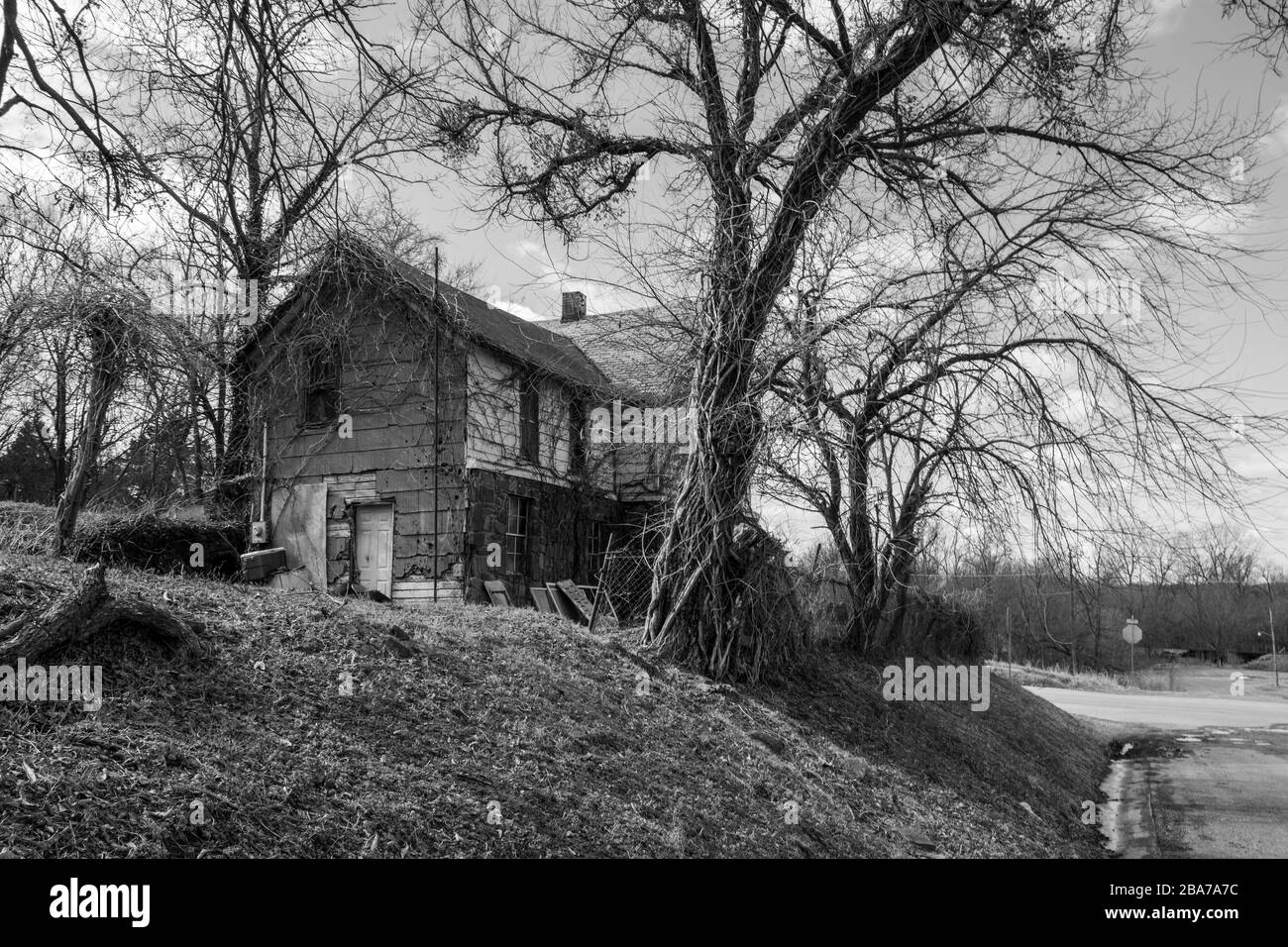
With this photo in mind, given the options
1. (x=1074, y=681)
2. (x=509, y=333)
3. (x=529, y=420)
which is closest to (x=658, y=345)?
(x=529, y=420)

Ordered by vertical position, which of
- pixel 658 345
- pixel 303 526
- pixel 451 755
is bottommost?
pixel 451 755

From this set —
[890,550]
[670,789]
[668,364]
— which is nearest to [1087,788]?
[890,550]

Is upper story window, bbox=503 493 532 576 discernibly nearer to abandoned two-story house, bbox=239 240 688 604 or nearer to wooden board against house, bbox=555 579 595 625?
abandoned two-story house, bbox=239 240 688 604

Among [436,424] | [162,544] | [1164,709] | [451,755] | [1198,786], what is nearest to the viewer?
[451,755]

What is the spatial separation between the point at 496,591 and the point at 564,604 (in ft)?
6.88

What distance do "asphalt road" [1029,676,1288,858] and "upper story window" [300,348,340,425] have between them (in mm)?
14808

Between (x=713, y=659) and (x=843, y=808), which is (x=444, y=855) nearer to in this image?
(x=843, y=808)

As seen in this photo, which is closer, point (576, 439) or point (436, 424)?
point (436, 424)

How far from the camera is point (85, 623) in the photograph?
5.56 meters

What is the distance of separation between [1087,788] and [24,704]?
13.9 metres

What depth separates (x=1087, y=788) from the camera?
13852mm

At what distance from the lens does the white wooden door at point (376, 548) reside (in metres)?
17.1

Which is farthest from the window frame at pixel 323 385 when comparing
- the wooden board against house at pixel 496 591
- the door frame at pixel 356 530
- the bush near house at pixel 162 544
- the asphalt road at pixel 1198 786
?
the asphalt road at pixel 1198 786

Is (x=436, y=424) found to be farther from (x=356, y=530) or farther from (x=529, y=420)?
(x=356, y=530)
